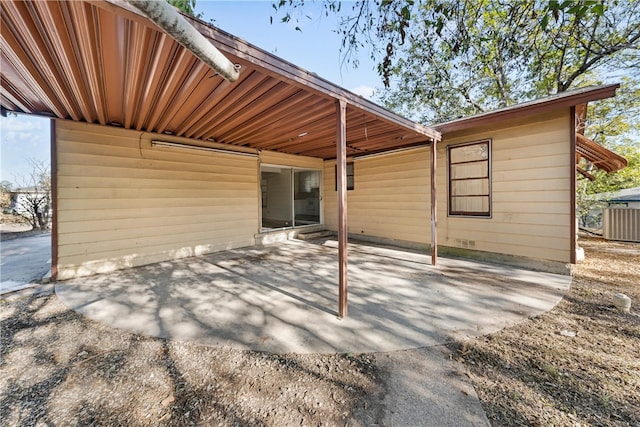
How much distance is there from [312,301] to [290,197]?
15.7 ft

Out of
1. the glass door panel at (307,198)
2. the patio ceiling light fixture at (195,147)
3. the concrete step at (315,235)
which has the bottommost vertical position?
the concrete step at (315,235)

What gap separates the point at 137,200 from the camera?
173 inches

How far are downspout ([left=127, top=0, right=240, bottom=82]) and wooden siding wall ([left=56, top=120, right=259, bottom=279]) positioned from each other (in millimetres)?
3972

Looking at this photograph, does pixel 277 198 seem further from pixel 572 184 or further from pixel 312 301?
pixel 572 184

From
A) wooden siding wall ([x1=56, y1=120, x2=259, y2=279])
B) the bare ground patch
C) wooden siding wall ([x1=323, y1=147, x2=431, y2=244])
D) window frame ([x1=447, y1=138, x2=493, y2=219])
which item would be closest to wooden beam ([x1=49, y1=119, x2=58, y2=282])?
wooden siding wall ([x1=56, y1=120, x2=259, y2=279])

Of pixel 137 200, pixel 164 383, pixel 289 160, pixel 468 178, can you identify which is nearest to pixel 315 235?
pixel 289 160

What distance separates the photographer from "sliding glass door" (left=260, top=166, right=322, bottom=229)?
23.8 ft

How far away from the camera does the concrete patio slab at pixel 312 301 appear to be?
2152mm

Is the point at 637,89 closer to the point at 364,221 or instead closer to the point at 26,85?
the point at 364,221

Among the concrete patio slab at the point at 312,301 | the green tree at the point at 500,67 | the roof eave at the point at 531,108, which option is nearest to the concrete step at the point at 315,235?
the concrete patio slab at the point at 312,301

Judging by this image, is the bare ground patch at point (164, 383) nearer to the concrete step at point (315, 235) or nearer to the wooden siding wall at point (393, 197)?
the wooden siding wall at point (393, 197)

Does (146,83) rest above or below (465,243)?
above

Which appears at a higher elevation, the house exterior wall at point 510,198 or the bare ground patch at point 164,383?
the house exterior wall at point 510,198

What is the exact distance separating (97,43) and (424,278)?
172 inches
